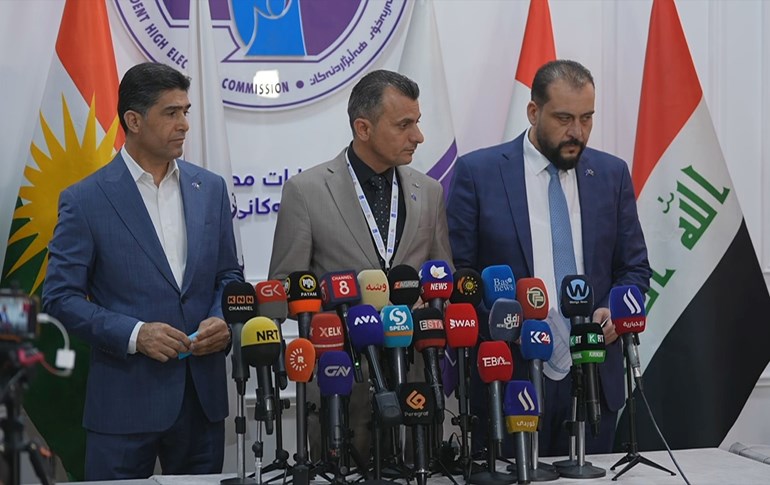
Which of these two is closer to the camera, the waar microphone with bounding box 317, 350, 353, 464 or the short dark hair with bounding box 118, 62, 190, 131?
the waar microphone with bounding box 317, 350, 353, 464

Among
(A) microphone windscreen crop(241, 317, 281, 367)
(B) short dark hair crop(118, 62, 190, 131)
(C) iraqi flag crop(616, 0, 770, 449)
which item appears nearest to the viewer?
(A) microphone windscreen crop(241, 317, 281, 367)

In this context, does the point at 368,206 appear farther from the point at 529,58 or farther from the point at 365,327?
the point at 529,58

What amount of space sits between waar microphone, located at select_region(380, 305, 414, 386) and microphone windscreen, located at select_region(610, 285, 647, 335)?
22.9 inches

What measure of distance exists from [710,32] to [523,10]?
0.91 m

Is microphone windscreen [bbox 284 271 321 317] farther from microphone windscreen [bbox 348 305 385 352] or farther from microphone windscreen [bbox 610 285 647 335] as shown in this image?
microphone windscreen [bbox 610 285 647 335]

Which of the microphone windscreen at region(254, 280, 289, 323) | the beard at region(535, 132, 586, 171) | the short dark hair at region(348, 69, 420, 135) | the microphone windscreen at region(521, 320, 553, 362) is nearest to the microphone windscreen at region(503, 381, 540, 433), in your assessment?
the microphone windscreen at region(521, 320, 553, 362)

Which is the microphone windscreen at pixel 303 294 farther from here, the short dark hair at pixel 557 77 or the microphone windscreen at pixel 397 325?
the short dark hair at pixel 557 77

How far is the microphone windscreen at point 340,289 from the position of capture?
285 centimetres

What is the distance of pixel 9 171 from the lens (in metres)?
4.23

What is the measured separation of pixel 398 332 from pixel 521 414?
39cm

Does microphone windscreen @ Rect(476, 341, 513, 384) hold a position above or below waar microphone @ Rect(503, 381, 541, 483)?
above

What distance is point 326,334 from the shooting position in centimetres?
271

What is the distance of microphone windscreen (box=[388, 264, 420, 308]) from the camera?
295cm

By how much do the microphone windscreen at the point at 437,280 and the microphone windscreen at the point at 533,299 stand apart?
0.21 meters
